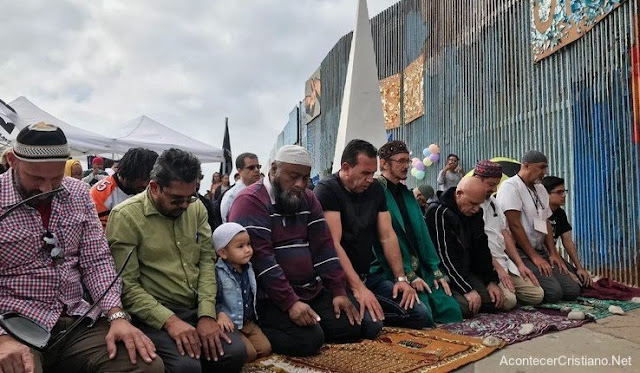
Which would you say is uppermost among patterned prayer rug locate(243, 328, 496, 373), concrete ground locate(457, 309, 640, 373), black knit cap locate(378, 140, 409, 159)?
black knit cap locate(378, 140, 409, 159)

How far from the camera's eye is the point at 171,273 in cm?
285

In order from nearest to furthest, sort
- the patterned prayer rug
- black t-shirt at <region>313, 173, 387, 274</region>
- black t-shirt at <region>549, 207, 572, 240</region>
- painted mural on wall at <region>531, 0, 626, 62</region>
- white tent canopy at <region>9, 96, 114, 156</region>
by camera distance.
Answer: the patterned prayer rug → black t-shirt at <region>313, 173, 387, 274</region> → black t-shirt at <region>549, 207, 572, 240</region> → painted mural on wall at <region>531, 0, 626, 62</region> → white tent canopy at <region>9, 96, 114, 156</region>

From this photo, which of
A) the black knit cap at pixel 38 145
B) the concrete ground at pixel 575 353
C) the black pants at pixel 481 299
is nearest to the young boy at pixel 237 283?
the black knit cap at pixel 38 145

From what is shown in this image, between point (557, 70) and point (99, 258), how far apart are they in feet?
23.9

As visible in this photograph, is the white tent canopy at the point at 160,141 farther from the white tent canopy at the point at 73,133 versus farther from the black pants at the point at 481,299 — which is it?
the black pants at the point at 481,299

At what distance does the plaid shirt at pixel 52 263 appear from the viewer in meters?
2.30

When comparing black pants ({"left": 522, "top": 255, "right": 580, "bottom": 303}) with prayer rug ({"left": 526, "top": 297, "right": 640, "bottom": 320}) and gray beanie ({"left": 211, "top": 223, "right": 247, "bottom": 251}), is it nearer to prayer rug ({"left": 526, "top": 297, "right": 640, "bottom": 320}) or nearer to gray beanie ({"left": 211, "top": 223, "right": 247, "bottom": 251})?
prayer rug ({"left": 526, "top": 297, "right": 640, "bottom": 320})

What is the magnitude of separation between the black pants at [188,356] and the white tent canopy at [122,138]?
19.6 feet

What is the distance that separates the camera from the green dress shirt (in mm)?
2703

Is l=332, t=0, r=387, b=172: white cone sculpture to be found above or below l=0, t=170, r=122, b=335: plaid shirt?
above

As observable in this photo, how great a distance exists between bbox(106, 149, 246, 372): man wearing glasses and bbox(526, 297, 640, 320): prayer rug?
10.9ft

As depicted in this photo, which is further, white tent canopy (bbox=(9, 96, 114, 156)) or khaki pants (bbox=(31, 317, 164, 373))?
white tent canopy (bbox=(9, 96, 114, 156))

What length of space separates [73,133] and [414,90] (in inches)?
338

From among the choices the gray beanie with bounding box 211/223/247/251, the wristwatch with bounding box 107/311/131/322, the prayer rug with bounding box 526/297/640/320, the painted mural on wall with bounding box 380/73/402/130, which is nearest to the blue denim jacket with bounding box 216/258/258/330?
the gray beanie with bounding box 211/223/247/251
